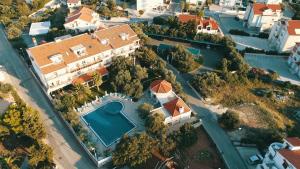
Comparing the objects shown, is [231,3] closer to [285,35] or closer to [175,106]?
[285,35]

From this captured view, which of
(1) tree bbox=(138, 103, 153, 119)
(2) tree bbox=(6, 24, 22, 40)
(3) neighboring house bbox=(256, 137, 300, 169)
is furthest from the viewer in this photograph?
(2) tree bbox=(6, 24, 22, 40)

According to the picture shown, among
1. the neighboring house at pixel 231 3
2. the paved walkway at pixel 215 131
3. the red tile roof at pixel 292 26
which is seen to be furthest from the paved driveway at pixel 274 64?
the neighboring house at pixel 231 3

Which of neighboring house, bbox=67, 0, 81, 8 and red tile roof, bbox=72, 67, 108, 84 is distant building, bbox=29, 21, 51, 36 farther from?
red tile roof, bbox=72, 67, 108, 84

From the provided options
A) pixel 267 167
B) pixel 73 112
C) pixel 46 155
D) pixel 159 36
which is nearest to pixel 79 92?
pixel 73 112

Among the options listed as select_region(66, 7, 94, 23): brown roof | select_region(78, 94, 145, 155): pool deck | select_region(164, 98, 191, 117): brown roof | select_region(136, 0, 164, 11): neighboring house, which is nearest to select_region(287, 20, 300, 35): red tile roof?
select_region(164, 98, 191, 117): brown roof

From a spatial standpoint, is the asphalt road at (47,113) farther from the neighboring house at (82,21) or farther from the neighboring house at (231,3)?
the neighboring house at (231,3)

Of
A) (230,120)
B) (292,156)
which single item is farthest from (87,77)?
(292,156)

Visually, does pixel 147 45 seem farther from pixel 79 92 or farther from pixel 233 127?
pixel 233 127
